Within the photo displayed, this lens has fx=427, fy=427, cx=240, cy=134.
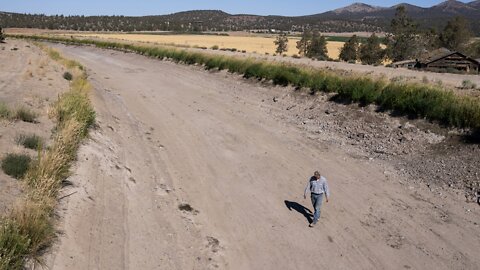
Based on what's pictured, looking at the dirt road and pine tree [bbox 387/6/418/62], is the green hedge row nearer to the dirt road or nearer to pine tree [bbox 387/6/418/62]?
the dirt road

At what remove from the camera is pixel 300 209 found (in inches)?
416

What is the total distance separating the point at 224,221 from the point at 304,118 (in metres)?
11.0

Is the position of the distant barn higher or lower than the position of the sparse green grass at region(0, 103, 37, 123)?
lower

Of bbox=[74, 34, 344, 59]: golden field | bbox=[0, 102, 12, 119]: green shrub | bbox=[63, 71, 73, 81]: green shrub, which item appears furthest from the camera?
bbox=[74, 34, 344, 59]: golden field

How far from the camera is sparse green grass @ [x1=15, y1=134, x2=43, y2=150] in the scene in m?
10.5

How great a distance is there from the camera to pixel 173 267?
762 centimetres

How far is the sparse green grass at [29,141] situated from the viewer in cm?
1048

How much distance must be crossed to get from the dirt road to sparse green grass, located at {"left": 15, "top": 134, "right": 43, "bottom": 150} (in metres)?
1.10

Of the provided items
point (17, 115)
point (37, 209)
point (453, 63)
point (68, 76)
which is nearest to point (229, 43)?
point (453, 63)

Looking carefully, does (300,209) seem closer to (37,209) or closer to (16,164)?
(37,209)

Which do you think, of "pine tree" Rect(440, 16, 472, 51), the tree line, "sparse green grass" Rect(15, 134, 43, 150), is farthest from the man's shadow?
"pine tree" Rect(440, 16, 472, 51)

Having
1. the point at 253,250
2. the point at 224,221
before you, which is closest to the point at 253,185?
the point at 224,221

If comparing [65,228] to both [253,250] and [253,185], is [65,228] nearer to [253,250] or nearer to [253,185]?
[253,250]

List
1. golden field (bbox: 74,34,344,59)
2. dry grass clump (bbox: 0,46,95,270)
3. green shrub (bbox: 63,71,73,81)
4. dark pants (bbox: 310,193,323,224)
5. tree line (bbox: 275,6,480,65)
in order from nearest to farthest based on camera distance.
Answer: dry grass clump (bbox: 0,46,95,270) → dark pants (bbox: 310,193,323,224) → green shrub (bbox: 63,71,73,81) → tree line (bbox: 275,6,480,65) → golden field (bbox: 74,34,344,59)
